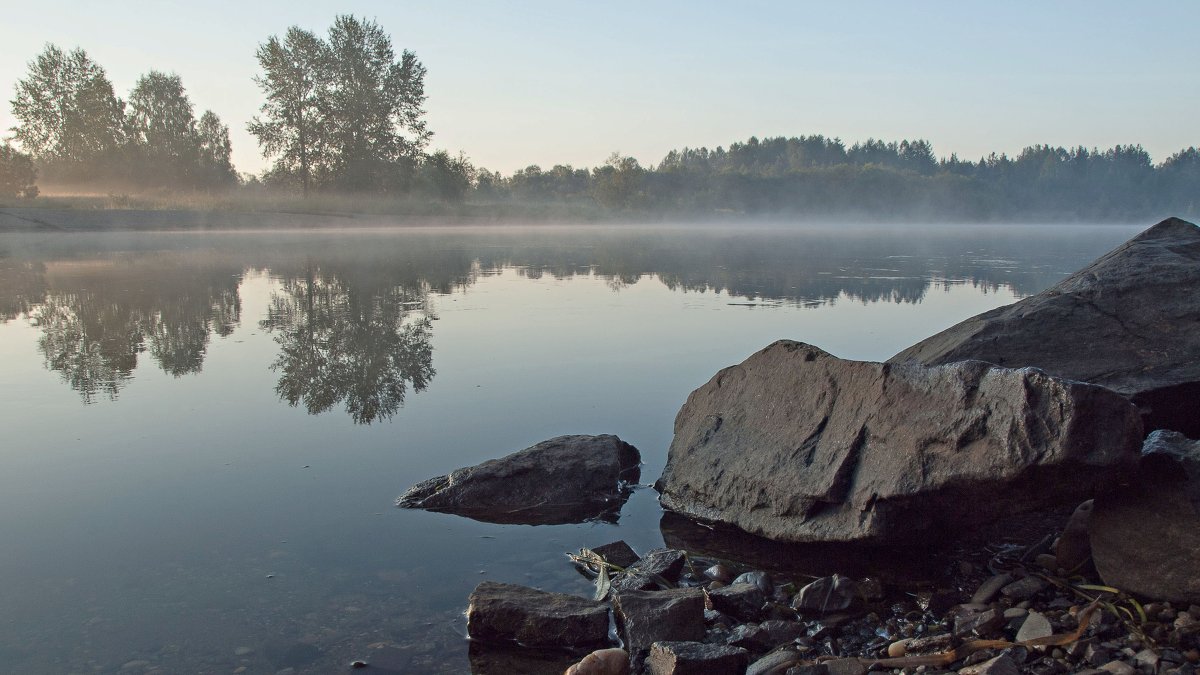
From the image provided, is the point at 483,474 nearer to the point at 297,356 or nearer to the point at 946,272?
the point at 297,356

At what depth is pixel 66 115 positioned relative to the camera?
55688 millimetres

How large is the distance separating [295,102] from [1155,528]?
57858mm

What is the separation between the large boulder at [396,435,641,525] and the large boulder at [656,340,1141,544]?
0.37 meters

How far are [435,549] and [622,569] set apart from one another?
39.4 inches

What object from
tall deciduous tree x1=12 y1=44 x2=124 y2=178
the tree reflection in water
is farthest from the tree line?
the tree reflection in water

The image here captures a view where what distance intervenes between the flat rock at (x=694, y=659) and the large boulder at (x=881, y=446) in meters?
1.14

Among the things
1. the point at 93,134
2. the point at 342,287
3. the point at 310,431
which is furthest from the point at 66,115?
the point at 310,431

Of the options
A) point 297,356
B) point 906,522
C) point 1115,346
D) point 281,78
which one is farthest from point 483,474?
point 281,78

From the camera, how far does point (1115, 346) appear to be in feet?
17.8

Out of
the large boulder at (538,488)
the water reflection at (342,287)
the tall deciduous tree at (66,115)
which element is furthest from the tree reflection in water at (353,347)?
the tall deciduous tree at (66,115)

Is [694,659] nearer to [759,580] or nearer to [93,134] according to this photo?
[759,580]

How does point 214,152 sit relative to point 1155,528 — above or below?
above

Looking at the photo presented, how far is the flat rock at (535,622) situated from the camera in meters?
3.62

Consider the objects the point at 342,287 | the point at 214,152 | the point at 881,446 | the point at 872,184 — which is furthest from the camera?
the point at 872,184
